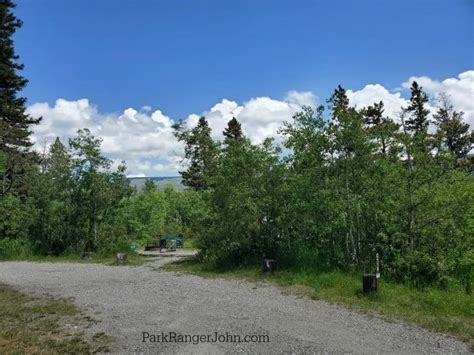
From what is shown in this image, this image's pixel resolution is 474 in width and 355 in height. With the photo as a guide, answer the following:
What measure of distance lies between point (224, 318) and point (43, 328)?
104 inches

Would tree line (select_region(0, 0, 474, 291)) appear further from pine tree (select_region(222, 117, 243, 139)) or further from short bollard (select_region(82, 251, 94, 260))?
pine tree (select_region(222, 117, 243, 139))

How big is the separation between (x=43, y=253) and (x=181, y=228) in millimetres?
10789

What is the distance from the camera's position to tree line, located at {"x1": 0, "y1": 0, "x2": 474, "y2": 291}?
27.6ft

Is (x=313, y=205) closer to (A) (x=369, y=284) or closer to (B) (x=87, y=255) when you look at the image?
(A) (x=369, y=284)

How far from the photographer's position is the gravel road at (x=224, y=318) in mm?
4859

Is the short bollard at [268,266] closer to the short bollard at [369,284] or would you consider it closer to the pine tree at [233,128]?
the short bollard at [369,284]

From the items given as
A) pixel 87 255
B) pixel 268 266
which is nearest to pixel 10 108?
pixel 87 255

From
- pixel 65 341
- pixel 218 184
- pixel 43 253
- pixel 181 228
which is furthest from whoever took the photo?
pixel 181 228

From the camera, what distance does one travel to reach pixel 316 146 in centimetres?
972

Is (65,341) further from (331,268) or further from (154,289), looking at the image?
(331,268)

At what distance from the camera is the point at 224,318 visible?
20.3ft

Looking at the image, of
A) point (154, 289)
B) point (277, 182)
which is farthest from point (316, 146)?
point (154, 289)

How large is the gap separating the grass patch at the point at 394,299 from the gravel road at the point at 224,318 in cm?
35

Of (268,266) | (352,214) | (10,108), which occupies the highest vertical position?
(10,108)
